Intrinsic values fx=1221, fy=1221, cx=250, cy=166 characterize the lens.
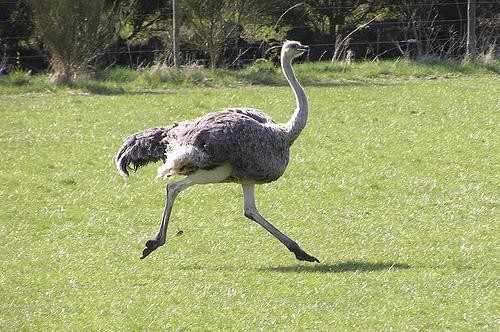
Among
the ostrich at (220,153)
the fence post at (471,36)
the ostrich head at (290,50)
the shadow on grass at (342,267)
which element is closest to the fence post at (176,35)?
the fence post at (471,36)

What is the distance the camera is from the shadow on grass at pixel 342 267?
8.37m

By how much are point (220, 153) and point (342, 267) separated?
3.88 feet

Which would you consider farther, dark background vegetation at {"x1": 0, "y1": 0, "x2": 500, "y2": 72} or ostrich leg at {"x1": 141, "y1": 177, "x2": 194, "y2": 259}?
dark background vegetation at {"x1": 0, "y1": 0, "x2": 500, "y2": 72}

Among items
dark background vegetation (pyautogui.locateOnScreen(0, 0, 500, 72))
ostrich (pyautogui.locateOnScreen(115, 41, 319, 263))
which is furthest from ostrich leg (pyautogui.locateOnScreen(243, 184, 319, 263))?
dark background vegetation (pyautogui.locateOnScreen(0, 0, 500, 72))

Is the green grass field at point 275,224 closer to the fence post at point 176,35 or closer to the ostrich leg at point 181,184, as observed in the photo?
the ostrich leg at point 181,184

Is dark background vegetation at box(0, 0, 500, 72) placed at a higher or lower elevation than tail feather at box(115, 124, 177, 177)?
lower

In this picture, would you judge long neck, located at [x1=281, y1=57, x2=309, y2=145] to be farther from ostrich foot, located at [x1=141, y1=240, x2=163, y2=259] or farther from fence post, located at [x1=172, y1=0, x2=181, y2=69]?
fence post, located at [x1=172, y1=0, x2=181, y2=69]

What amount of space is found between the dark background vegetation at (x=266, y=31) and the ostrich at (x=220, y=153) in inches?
392

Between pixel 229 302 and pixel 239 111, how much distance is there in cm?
205

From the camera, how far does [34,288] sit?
802cm

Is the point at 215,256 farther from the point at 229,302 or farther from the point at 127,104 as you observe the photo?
the point at 127,104

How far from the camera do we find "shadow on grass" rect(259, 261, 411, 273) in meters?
8.37

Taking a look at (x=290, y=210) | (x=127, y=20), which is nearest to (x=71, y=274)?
(x=290, y=210)

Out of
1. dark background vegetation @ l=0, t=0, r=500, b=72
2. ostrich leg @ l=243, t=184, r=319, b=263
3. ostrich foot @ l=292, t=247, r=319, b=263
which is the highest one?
ostrich leg @ l=243, t=184, r=319, b=263
